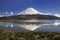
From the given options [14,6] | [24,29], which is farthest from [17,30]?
[14,6]

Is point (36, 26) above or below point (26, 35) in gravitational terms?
above

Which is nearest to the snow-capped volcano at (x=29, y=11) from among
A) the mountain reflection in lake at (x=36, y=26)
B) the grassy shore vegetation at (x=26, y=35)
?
the mountain reflection in lake at (x=36, y=26)

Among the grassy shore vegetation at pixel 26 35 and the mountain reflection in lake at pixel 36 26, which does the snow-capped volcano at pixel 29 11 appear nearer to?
the mountain reflection in lake at pixel 36 26

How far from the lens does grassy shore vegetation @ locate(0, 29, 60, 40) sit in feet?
15.6

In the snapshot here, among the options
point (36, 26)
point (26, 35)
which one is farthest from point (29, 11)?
point (26, 35)

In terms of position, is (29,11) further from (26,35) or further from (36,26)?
(26,35)

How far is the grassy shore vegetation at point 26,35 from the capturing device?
4758 mm

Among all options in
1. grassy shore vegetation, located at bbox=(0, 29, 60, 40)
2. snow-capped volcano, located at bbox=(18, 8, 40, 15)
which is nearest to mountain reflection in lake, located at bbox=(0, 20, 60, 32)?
grassy shore vegetation, located at bbox=(0, 29, 60, 40)

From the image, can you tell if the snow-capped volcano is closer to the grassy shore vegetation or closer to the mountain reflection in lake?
the mountain reflection in lake

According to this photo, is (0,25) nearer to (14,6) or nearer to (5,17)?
(5,17)

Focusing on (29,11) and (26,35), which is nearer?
(26,35)

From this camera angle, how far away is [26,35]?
4.86 meters

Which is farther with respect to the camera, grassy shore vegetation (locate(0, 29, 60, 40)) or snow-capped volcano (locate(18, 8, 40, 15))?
snow-capped volcano (locate(18, 8, 40, 15))

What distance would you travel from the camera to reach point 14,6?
16.8 feet
